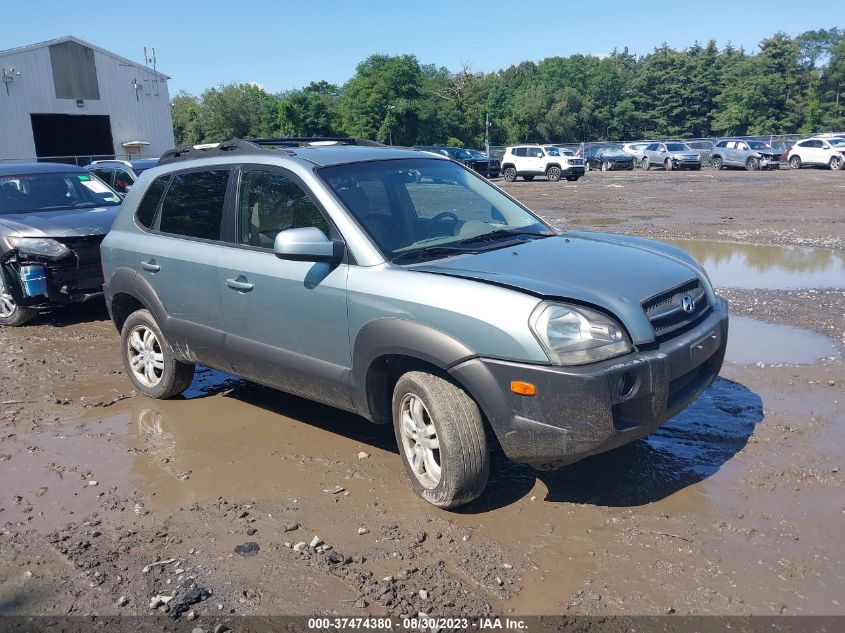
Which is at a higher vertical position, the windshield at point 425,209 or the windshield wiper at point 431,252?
the windshield at point 425,209

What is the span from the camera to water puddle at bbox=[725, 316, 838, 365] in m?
6.05

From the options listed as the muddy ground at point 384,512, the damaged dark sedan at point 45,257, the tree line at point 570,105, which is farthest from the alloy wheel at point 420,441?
the tree line at point 570,105

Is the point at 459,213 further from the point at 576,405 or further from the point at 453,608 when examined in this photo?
the point at 453,608

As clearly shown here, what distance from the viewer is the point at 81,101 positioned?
37.6 m

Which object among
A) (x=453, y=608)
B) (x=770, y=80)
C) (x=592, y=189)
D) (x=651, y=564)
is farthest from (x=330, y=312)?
(x=770, y=80)

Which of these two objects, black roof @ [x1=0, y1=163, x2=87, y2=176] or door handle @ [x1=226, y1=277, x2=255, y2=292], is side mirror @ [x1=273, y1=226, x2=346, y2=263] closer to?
door handle @ [x1=226, y1=277, x2=255, y2=292]

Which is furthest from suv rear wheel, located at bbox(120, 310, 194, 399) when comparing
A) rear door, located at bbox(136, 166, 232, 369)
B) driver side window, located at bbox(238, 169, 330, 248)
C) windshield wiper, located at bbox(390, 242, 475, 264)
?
windshield wiper, located at bbox(390, 242, 475, 264)

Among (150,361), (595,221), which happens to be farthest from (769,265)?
(150,361)

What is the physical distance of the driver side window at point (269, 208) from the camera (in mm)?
4402

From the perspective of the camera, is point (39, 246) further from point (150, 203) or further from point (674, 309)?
point (674, 309)

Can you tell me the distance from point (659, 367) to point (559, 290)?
601 millimetres

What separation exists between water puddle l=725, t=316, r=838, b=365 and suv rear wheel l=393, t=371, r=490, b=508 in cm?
334

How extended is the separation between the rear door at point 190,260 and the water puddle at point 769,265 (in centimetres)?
636

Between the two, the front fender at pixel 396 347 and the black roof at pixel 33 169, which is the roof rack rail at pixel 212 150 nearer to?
the front fender at pixel 396 347
